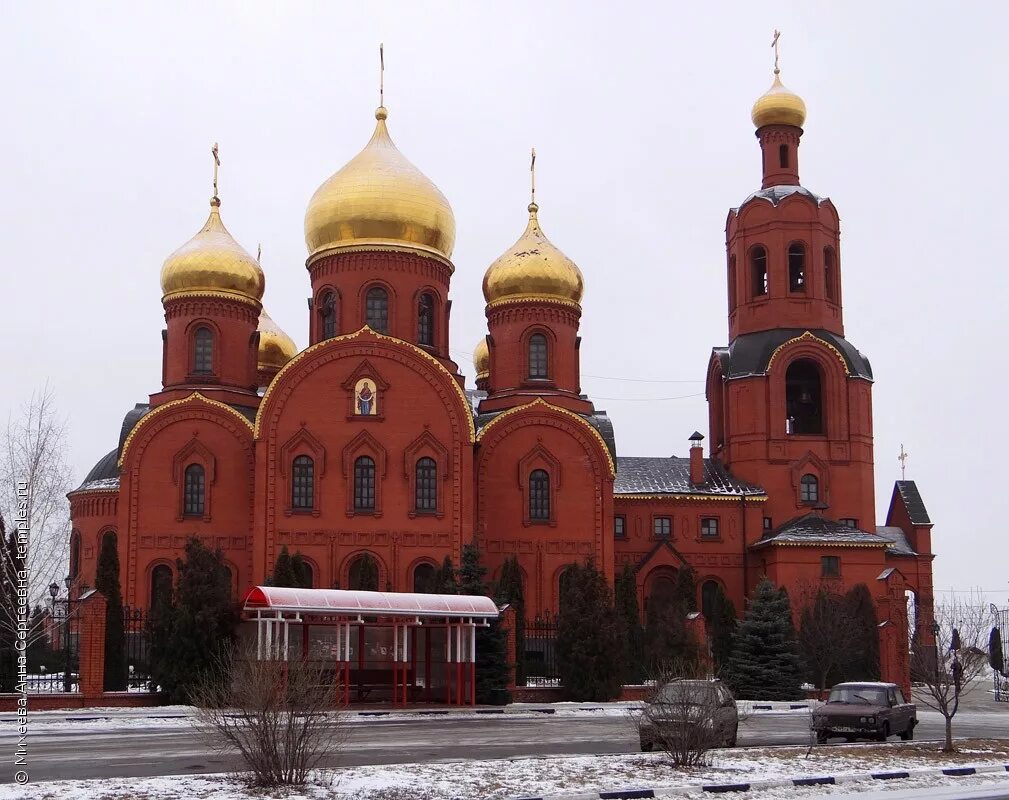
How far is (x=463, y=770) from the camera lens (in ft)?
47.2

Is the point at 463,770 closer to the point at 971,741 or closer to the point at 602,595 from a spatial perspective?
the point at 971,741

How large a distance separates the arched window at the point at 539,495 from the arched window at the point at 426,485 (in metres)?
2.97

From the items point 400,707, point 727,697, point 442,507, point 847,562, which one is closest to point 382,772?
point 727,697

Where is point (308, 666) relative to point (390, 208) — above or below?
below

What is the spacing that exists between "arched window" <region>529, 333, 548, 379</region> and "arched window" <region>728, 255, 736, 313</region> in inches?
374

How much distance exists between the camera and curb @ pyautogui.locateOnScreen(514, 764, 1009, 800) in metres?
12.9

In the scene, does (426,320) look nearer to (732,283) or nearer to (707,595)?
(707,595)

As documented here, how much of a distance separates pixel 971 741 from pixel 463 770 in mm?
8792

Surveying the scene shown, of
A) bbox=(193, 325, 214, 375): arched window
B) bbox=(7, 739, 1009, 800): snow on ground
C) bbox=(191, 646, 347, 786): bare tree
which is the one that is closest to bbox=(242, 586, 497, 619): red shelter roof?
bbox=(7, 739, 1009, 800): snow on ground

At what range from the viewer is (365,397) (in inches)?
1347

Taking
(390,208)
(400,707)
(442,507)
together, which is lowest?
(400,707)

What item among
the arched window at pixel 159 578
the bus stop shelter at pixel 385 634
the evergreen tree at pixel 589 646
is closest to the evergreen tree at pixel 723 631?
the evergreen tree at pixel 589 646

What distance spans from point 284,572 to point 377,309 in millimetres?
8887

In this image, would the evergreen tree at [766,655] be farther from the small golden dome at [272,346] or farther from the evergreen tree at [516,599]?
the small golden dome at [272,346]
